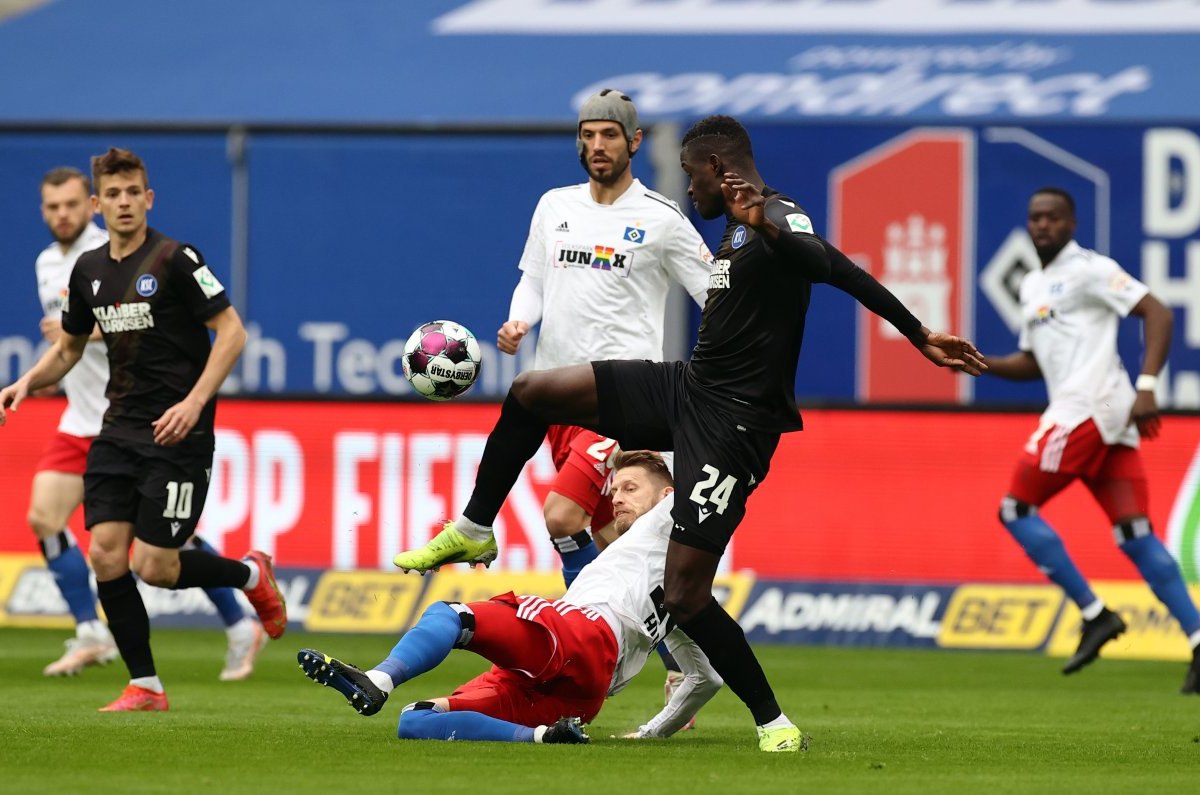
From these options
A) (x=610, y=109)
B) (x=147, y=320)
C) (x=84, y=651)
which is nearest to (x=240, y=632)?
(x=84, y=651)

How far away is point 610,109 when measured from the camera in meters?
8.66

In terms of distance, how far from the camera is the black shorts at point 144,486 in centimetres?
888

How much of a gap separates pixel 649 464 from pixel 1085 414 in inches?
161

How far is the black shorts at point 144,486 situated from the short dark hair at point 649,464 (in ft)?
6.53

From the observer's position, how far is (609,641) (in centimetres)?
739

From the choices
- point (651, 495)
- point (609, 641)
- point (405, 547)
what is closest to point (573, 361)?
point (651, 495)

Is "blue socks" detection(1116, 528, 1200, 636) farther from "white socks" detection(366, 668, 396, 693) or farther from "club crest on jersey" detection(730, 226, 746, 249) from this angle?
"white socks" detection(366, 668, 396, 693)

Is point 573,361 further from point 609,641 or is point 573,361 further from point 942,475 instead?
point 942,475

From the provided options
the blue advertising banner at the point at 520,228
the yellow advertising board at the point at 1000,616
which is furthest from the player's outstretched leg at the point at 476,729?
the blue advertising banner at the point at 520,228

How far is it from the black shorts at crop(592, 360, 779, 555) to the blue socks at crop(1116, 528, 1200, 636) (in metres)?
4.47

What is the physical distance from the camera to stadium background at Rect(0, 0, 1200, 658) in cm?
1305

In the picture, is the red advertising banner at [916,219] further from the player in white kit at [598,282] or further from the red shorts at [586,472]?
the red shorts at [586,472]

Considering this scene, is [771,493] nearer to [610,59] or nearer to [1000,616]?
[1000,616]

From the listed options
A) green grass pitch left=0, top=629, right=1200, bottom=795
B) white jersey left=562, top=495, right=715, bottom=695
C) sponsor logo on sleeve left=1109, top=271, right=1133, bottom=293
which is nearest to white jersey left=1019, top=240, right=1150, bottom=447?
sponsor logo on sleeve left=1109, top=271, right=1133, bottom=293
